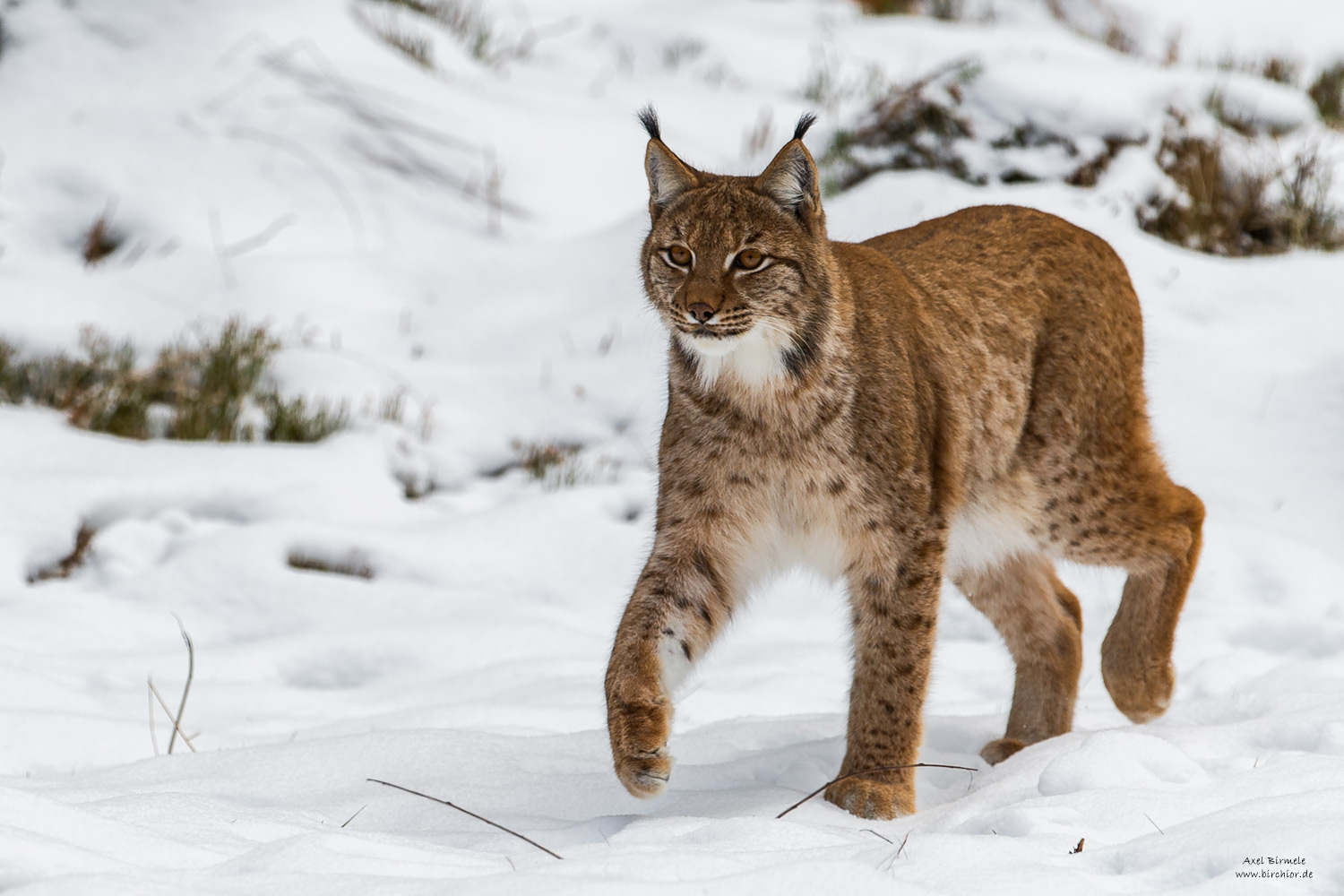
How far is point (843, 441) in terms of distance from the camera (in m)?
3.15

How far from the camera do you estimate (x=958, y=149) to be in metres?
7.65

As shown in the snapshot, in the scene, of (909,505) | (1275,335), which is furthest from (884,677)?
(1275,335)

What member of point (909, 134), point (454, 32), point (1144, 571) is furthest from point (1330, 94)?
point (1144, 571)

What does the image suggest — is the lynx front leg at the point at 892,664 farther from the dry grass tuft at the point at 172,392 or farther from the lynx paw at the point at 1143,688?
the dry grass tuft at the point at 172,392

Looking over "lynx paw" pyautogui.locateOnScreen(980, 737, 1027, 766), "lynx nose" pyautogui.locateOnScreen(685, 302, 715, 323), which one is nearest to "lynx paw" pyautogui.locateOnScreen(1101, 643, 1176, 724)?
"lynx paw" pyautogui.locateOnScreen(980, 737, 1027, 766)

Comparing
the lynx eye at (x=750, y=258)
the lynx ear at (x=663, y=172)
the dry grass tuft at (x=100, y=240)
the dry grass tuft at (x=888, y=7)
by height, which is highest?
the lynx ear at (x=663, y=172)

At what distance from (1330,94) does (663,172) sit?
8425 millimetres

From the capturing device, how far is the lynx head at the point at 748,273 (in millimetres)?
3059

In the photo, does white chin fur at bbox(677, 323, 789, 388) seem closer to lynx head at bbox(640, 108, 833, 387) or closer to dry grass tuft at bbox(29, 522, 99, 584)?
lynx head at bbox(640, 108, 833, 387)

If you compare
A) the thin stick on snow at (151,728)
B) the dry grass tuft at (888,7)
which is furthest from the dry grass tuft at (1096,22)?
the thin stick on snow at (151,728)

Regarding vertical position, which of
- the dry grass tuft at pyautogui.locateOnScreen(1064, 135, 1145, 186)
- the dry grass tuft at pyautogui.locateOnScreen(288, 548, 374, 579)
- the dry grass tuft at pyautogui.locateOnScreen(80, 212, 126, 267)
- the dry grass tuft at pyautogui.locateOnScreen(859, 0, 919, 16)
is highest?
the dry grass tuft at pyautogui.locateOnScreen(1064, 135, 1145, 186)

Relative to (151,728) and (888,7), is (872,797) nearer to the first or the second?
(151,728)

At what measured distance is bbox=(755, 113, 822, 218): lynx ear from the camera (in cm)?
320

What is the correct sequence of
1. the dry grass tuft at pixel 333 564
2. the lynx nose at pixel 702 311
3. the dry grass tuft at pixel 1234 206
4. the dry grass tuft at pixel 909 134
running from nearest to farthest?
1. the lynx nose at pixel 702 311
2. the dry grass tuft at pixel 333 564
3. the dry grass tuft at pixel 1234 206
4. the dry grass tuft at pixel 909 134
